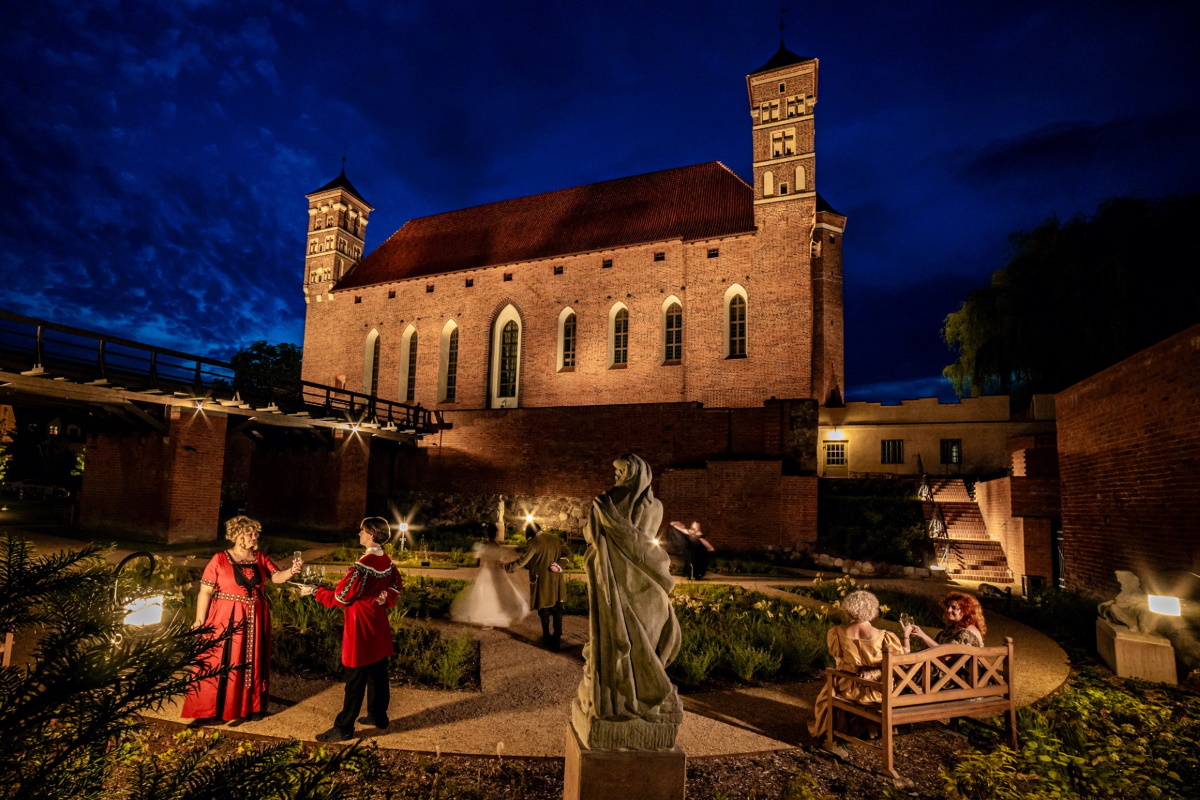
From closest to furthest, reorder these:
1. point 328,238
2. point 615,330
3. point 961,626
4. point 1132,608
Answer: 1. point 961,626
2. point 1132,608
3. point 615,330
4. point 328,238

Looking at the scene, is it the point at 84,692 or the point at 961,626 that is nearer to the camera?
the point at 84,692

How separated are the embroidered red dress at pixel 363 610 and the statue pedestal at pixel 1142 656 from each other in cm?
754

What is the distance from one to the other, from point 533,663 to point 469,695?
1.22m

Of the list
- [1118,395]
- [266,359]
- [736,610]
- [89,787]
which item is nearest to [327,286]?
[266,359]

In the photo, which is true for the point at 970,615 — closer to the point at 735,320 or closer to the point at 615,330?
the point at 735,320

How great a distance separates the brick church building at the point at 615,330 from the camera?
19.9 metres

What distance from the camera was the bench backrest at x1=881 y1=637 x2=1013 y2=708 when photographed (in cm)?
472

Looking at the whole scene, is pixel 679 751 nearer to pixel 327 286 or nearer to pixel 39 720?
pixel 39 720

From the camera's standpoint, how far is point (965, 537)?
671 inches

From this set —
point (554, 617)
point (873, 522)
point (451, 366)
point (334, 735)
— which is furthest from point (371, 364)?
point (334, 735)

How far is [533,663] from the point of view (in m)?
7.08

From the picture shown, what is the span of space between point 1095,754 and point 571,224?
2819 cm

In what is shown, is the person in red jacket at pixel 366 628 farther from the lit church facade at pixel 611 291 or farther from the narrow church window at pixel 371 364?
the narrow church window at pixel 371 364

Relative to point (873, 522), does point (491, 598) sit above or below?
Result: below
